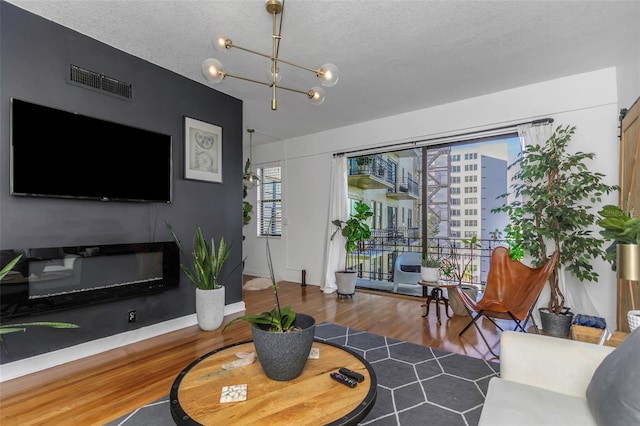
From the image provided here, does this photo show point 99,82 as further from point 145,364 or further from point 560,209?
point 560,209

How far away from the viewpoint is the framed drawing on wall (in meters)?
3.51

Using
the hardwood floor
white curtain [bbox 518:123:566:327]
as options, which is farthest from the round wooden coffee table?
white curtain [bbox 518:123:566:327]

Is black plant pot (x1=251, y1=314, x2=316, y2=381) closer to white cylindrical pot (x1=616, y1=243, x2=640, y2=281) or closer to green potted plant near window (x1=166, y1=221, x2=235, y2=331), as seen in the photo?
white cylindrical pot (x1=616, y1=243, x2=640, y2=281)

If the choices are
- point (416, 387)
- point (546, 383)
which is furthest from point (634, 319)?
point (416, 387)

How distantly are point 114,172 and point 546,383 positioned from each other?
11.7 feet

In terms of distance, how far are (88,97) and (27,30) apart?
0.57 meters

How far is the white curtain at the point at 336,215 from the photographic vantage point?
17.1ft

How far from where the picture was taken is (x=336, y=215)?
5.28 m

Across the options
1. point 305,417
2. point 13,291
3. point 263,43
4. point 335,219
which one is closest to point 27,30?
point 263,43

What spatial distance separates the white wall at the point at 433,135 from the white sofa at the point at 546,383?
98.1 inches

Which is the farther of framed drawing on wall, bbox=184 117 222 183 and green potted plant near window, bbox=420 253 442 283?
green potted plant near window, bbox=420 253 442 283

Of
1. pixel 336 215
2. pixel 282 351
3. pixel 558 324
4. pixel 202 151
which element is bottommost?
pixel 558 324

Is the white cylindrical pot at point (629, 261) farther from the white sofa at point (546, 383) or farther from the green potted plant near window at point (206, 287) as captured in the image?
the green potted plant near window at point (206, 287)

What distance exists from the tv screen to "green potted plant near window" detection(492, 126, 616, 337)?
3.91 meters
